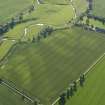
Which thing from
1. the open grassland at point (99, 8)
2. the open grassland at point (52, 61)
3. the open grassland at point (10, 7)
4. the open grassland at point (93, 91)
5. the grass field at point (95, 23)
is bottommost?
the open grassland at point (93, 91)

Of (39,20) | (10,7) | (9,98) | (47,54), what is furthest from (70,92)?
(10,7)

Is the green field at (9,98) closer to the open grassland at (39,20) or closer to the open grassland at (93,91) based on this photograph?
the open grassland at (93,91)

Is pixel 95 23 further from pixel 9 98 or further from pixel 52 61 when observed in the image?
pixel 9 98

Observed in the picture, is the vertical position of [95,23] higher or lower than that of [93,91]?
higher

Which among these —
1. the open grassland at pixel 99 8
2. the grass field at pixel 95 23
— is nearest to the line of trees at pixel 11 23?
the grass field at pixel 95 23

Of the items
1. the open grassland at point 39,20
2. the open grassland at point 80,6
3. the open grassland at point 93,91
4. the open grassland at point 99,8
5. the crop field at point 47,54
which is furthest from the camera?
→ the open grassland at point 80,6

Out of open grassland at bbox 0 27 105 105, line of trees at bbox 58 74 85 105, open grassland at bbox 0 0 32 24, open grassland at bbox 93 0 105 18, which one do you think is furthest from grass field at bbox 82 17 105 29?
line of trees at bbox 58 74 85 105
